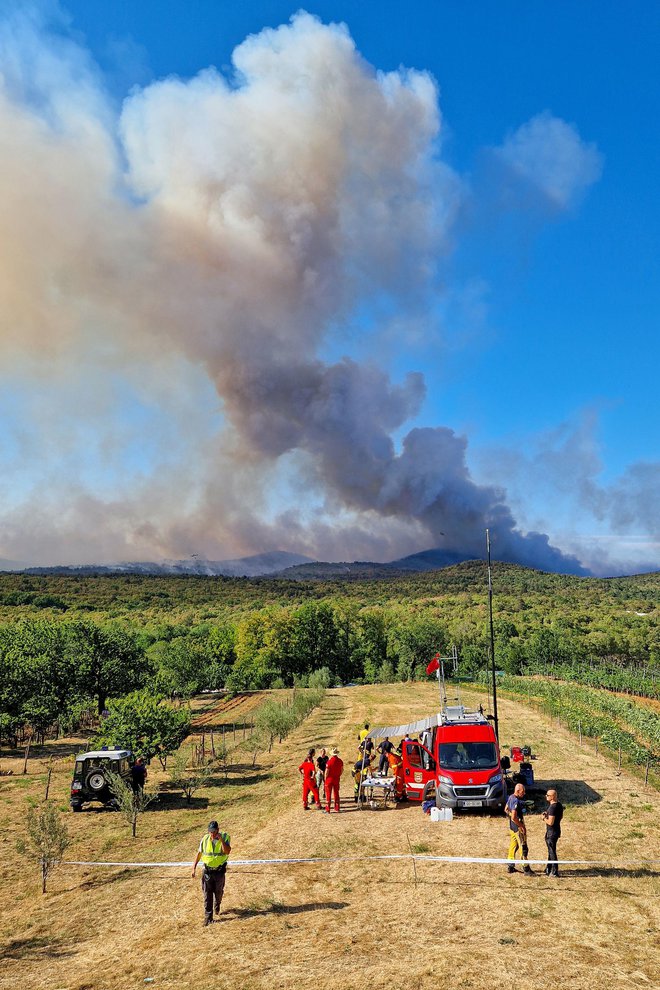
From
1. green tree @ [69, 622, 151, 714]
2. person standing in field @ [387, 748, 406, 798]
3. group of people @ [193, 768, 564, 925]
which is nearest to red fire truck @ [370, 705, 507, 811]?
person standing in field @ [387, 748, 406, 798]

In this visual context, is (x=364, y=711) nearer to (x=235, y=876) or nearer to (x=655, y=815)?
(x=655, y=815)

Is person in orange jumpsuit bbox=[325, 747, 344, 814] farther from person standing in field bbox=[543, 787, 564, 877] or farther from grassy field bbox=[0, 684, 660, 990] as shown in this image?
person standing in field bbox=[543, 787, 564, 877]

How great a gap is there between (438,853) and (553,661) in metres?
84.1

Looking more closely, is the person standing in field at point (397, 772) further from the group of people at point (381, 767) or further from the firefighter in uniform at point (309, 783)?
the firefighter in uniform at point (309, 783)

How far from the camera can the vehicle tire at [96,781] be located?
24.3 m

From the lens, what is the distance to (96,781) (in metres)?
24.4

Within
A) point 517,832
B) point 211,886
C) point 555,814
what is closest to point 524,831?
point 517,832

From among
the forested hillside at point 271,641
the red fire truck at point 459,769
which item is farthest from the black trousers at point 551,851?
the forested hillside at point 271,641

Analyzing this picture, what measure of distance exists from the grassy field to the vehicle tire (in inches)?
99.4

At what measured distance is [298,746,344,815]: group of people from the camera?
19.5 metres

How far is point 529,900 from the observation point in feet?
40.1

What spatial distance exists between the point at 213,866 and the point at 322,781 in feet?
36.0

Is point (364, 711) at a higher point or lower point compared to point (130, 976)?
lower

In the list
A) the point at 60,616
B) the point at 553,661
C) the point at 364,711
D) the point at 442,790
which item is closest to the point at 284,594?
the point at 60,616
